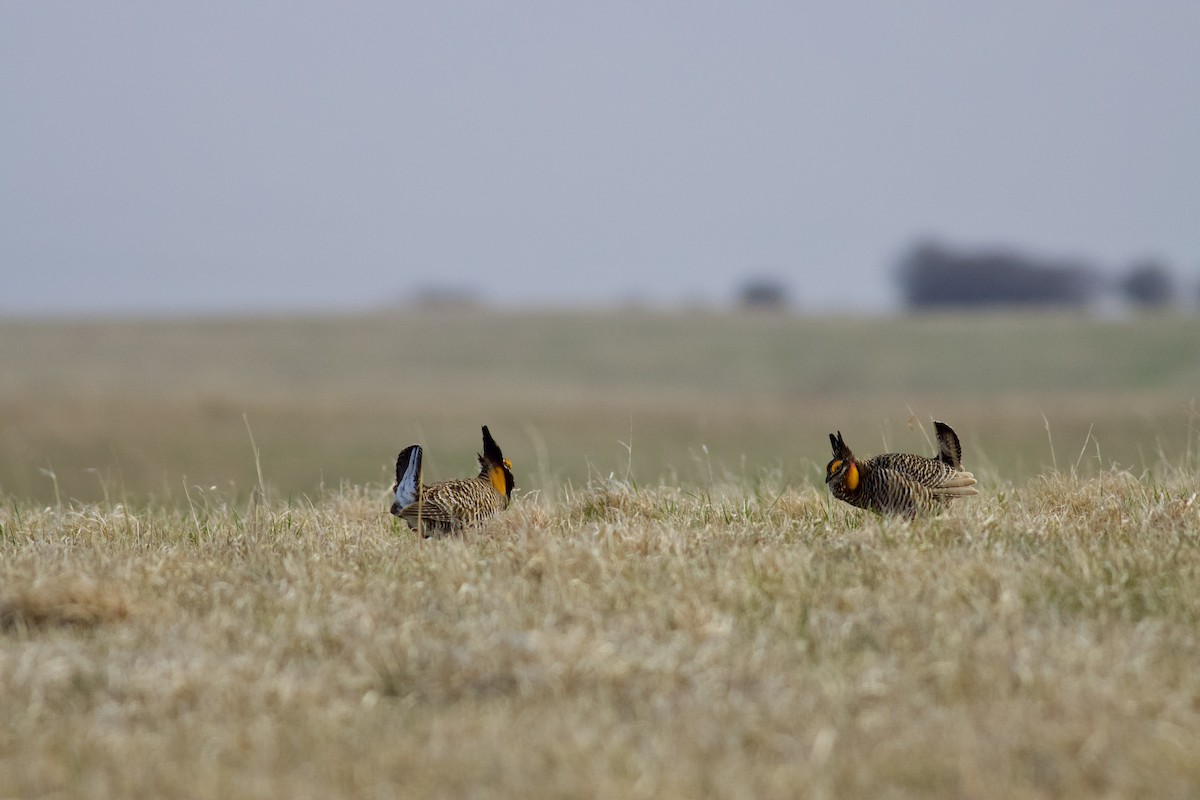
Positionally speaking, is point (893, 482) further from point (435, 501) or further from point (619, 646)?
point (619, 646)

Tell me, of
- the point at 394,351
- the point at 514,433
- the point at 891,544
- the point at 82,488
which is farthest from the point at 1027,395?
the point at 891,544

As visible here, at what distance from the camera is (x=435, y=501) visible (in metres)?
6.19

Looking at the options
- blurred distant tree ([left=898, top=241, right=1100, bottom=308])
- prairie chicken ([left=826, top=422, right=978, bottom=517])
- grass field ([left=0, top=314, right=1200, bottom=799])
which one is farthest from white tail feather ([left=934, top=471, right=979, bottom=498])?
blurred distant tree ([left=898, top=241, right=1100, bottom=308])

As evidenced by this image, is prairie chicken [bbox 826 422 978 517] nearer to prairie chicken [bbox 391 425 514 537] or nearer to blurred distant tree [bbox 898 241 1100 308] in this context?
prairie chicken [bbox 391 425 514 537]

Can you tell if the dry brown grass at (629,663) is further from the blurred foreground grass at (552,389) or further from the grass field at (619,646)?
the blurred foreground grass at (552,389)

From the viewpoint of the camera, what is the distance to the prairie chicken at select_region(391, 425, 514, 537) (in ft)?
20.3

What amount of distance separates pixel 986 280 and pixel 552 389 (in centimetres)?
5856

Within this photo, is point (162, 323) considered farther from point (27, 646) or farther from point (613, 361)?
point (27, 646)

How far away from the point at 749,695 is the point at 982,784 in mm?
844

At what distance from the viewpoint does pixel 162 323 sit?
2596 inches


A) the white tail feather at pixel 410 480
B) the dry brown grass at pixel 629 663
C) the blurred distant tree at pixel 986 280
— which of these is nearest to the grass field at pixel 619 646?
the dry brown grass at pixel 629 663

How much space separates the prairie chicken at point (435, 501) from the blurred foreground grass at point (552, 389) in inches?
475

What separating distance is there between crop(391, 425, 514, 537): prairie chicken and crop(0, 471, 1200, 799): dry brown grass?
5.3 inches

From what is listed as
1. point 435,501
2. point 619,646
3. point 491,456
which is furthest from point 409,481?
point 619,646
